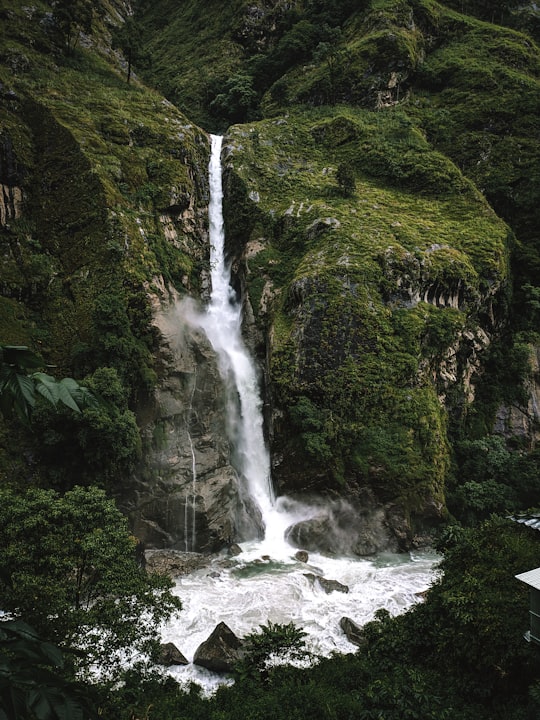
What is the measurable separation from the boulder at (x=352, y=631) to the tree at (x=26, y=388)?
13.8 metres

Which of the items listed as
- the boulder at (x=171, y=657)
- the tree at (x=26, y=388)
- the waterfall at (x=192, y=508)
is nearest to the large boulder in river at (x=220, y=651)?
the boulder at (x=171, y=657)

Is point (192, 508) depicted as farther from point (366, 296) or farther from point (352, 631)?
point (366, 296)

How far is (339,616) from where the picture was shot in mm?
14453

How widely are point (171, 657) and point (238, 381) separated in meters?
14.0

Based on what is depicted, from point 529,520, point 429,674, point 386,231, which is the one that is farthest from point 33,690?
point 386,231

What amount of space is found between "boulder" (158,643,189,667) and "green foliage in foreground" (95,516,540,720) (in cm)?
181

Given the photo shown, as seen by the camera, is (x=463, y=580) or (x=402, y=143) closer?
(x=463, y=580)

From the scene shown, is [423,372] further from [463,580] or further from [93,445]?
[93,445]

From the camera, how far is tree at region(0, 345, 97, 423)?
1945mm

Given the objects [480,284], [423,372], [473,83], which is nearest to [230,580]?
[423,372]

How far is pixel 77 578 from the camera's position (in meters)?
10.1

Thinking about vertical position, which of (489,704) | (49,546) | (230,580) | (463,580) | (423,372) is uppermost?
(423,372)

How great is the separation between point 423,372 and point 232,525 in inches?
487

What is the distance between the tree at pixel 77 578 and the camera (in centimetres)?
872
